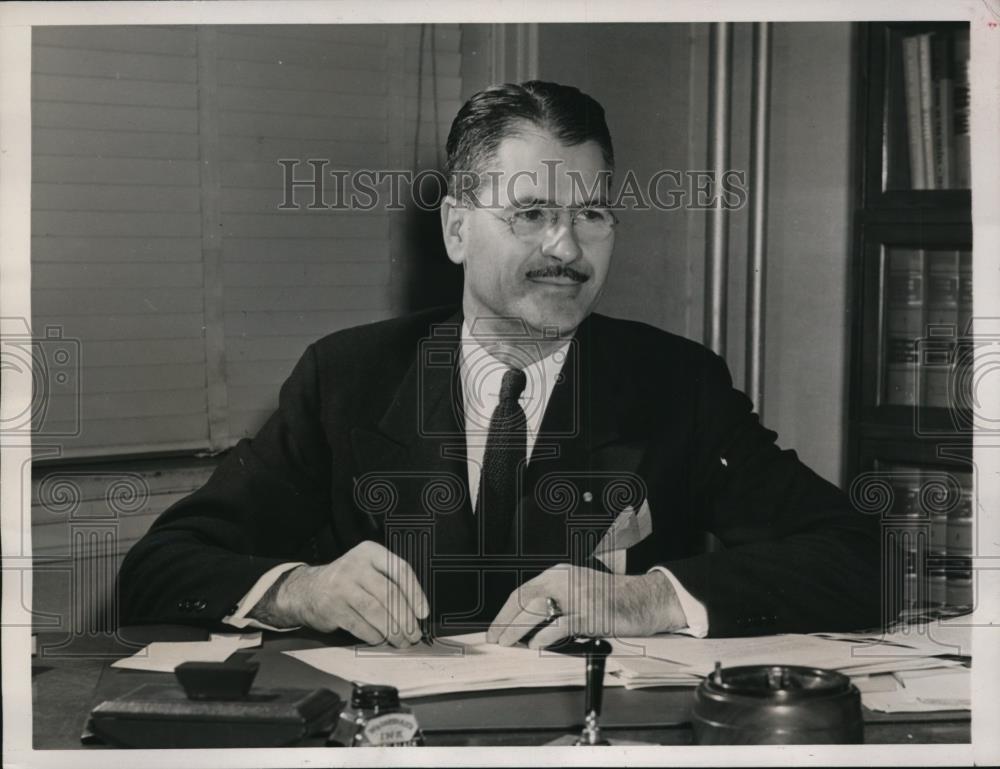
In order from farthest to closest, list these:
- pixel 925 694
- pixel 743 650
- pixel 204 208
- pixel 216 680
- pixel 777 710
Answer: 1. pixel 204 208
2. pixel 743 650
3. pixel 925 694
4. pixel 216 680
5. pixel 777 710

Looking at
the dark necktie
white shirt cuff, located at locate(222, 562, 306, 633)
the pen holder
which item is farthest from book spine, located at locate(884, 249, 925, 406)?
white shirt cuff, located at locate(222, 562, 306, 633)

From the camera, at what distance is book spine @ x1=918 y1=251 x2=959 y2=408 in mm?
1765

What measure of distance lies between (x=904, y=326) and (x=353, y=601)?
931mm

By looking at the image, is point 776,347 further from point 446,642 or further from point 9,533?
point 9,533

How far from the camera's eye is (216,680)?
139 centimetres

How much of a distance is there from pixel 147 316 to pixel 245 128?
0.32 metres

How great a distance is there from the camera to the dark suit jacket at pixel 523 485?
1738mm

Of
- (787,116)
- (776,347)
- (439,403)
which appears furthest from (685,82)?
(439,403)

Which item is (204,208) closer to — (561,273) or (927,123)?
(561,273)

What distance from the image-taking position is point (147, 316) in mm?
1748

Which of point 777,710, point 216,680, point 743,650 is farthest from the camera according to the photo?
point 743,650

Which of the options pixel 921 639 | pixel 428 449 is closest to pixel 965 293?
pixel 921 639

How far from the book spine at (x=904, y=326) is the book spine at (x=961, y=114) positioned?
0.13 meters

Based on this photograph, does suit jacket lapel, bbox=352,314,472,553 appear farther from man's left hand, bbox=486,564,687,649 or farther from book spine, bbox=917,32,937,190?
book spine, bbox=917,32,937,190
